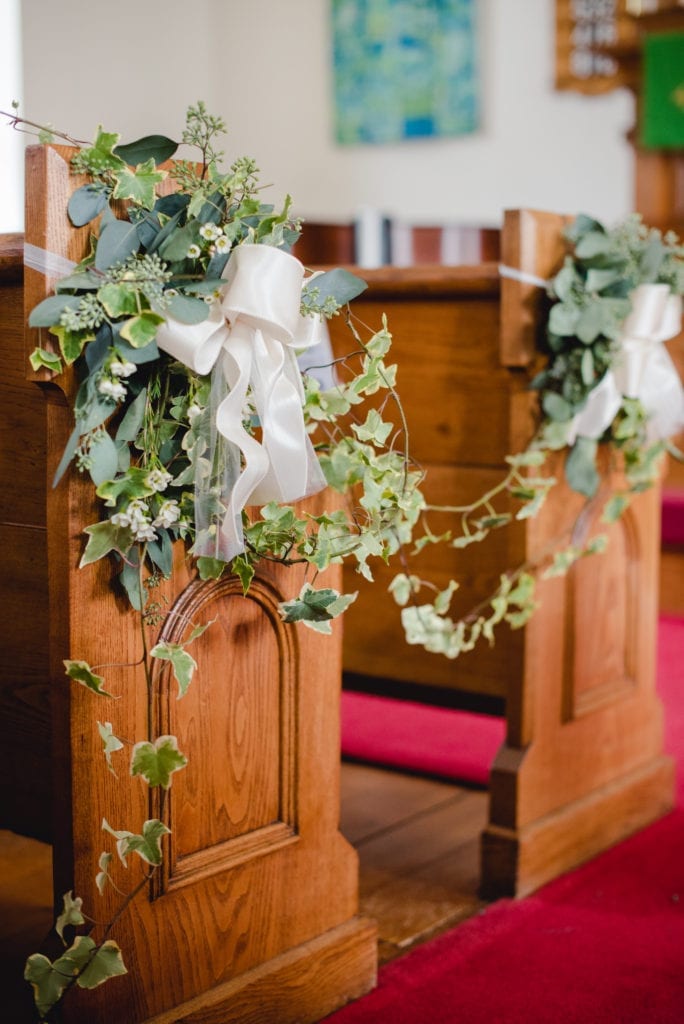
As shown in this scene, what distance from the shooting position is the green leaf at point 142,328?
4.18 feet

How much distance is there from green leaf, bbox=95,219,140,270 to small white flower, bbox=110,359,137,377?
101mm

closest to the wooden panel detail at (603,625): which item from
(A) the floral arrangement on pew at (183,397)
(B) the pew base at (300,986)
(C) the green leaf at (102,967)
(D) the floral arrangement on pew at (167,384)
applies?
(B) the pew base at (300,986)

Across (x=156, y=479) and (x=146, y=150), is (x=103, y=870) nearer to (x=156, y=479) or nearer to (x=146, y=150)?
(x=156, y=479)

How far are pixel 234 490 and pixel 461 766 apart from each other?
1606mm

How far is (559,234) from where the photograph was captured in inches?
83.2

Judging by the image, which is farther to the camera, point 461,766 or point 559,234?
point 461,766

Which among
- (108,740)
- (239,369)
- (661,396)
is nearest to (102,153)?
(239,369)

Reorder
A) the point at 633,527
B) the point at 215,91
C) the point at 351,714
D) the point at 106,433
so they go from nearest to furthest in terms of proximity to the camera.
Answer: the point at 106,433 → the point at 633,527 → the point at 351,714 → the point at 215,91

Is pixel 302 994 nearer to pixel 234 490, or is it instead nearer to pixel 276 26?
pixel 234 490

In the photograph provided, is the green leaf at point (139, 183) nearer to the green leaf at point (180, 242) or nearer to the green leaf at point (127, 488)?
the green leaf at point (180, 242)

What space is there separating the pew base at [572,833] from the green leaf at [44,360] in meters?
1.24

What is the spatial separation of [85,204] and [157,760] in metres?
0.58

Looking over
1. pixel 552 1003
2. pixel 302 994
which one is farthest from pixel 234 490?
pixel 552 1003

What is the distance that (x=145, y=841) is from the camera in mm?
1349
